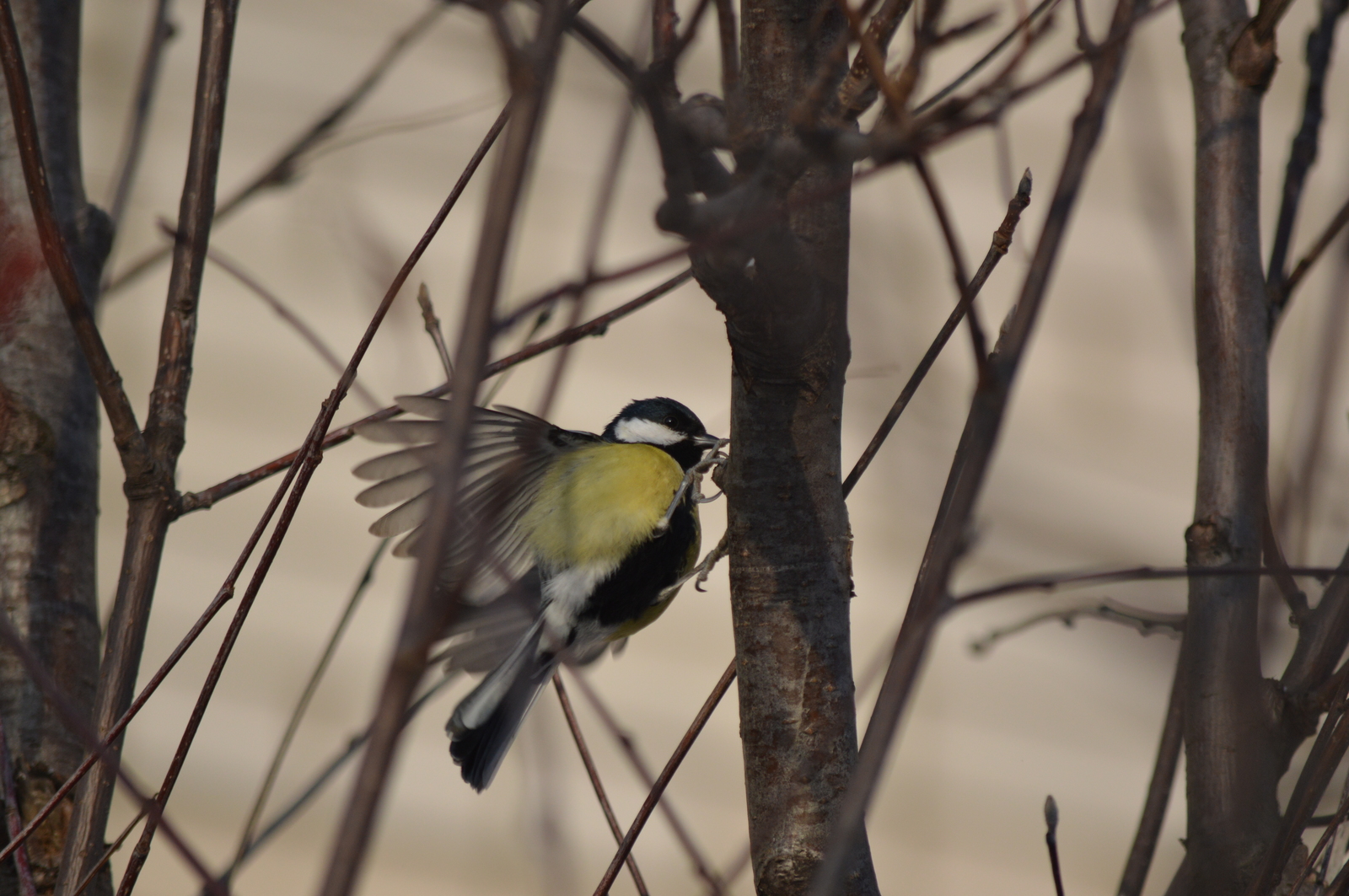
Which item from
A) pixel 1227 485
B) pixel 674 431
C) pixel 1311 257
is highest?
pixel 674 431

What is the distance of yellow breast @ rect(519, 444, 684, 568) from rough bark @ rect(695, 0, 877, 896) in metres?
1.19

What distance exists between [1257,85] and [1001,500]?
2.56 ft

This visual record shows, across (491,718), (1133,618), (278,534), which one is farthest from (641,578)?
(278,534)

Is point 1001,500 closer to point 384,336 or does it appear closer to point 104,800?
point 104,800

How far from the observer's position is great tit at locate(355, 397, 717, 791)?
2.26 metres

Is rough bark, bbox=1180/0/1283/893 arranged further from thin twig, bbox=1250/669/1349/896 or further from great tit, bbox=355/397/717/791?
great tit, bbox=355/397/717/791

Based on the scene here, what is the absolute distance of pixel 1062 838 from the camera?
143 inches

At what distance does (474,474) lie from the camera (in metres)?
2.30

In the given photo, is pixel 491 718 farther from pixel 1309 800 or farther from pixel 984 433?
pixel 984 433

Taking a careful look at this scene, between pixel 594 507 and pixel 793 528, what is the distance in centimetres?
130

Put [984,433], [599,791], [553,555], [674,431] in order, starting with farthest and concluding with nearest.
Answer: [674,431] → [553,555] → [599,791] → [984,433]

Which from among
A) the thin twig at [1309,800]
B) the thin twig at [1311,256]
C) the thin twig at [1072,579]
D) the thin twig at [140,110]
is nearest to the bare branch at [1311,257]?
the thin twig at [1311,256]

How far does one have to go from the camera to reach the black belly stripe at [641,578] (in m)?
2.48

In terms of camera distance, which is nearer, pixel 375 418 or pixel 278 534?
pixel 278 534
